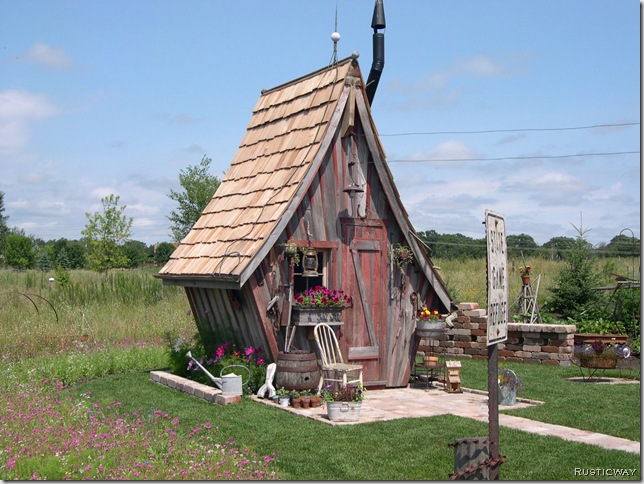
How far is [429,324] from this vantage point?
40.1 ft

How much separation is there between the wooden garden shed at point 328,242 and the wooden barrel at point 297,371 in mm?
548

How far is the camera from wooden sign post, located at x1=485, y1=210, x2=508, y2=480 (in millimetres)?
5719

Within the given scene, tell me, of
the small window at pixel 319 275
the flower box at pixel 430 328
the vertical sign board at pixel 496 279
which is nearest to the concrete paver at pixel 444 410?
the flower box at pixel 430 328

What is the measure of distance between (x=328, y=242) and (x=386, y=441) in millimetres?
4066

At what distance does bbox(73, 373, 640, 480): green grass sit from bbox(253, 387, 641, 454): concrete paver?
0.31m

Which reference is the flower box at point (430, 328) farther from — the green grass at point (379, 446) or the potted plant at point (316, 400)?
the green grass at point (379, 446)

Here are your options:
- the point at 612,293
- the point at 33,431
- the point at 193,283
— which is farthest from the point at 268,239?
the point at 612,293

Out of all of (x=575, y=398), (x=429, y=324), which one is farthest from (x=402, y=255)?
(x=575, y=398)

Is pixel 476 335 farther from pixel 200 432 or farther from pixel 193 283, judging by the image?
pixel 200 432

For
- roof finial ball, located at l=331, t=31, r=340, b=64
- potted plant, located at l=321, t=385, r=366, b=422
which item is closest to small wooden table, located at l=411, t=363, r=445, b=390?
potted plant, located at l=321, t=385, r=366, b=422

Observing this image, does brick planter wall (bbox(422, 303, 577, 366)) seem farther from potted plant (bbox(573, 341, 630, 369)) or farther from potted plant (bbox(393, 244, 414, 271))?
potted plant (bbox(393, 244, 414, 271))

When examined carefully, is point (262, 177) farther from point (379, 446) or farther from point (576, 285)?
point (576, 285)

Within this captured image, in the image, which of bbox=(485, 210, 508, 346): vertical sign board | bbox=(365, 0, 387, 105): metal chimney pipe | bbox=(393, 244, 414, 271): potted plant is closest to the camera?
bbox=(485, 210, 508, 346): vertical sign board

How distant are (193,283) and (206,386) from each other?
1.82 m
